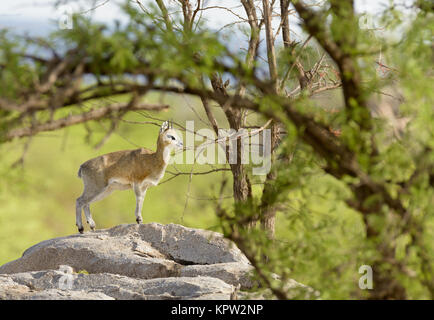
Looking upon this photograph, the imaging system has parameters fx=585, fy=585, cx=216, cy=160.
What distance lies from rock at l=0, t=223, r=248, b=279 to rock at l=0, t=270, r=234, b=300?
552mm

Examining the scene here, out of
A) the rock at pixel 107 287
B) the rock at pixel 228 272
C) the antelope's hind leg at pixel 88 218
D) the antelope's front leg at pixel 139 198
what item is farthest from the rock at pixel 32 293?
the antelope's front leg at pixel 139 198

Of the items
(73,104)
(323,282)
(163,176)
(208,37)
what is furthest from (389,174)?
(163,176)

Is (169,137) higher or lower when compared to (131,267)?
higher

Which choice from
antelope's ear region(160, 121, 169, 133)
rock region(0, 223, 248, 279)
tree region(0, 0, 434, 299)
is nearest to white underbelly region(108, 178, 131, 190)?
rock region(0, 223, 248, 279)

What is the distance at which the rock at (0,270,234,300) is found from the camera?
633cm

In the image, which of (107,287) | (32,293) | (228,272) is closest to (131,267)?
(107,287)

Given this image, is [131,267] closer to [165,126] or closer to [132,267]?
[132,267]

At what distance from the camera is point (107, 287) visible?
6906 millimetres

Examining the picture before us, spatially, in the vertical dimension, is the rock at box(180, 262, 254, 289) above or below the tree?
below

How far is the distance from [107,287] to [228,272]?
1.50 metres

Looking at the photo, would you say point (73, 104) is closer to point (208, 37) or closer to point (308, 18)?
point (208, 37)

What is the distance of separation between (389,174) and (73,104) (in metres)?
2.37

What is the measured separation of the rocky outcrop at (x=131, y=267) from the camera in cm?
657

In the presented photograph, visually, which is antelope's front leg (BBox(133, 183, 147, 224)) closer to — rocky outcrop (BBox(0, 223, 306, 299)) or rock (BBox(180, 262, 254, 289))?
rocky outcrop (BBox(0, 223, 306, 299))
